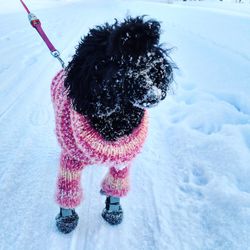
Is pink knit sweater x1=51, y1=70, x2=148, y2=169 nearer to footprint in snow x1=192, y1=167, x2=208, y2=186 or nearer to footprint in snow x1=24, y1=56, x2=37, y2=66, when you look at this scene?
footprint in snow x1=192, y1=167, x2=208, y2=186

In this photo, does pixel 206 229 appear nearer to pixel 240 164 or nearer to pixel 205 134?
pixel 240 164

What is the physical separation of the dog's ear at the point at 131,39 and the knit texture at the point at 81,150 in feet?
1.43

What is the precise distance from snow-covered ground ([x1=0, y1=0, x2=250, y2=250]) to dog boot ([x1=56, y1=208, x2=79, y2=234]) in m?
0.04

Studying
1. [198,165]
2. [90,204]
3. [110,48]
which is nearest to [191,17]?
[198,165]

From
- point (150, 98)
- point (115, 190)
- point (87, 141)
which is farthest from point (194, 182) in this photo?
point (150, 98)

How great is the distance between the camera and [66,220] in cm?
184

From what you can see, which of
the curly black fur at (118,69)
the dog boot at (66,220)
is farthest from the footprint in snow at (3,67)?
the curly black fur at (118,69)

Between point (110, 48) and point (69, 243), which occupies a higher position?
point (110, 48)

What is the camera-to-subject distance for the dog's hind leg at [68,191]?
1.75 meters

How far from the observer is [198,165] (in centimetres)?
240

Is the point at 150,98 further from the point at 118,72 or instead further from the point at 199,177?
the point at 199,177

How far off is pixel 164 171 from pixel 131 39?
1423 mm

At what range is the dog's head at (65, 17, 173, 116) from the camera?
3.78ft

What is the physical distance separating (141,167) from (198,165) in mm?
424
